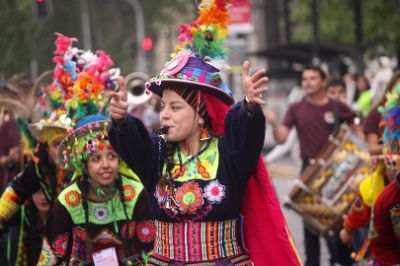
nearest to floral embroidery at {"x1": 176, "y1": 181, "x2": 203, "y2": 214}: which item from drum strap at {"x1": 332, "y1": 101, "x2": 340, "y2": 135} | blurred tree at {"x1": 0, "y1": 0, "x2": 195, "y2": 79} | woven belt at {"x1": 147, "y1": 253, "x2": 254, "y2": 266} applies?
woven belt at {"x1": 147, "y1": 253, "x2": 254, "y2": 266}

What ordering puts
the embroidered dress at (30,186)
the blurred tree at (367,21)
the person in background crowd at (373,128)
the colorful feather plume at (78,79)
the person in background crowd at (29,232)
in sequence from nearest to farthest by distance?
the colorful feather plume at (78,79) < the embroidered dress at (30,186) < the person in background crowd at (29,232) < the person in background crowd at (373,128) < the blurred tree at (367,21)

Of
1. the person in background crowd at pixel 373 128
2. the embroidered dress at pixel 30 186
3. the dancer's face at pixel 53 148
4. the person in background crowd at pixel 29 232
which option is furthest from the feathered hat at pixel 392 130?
the person in background crowd at pixel 29 232

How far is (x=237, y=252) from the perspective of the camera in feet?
17.5

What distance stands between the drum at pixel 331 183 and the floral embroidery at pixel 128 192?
3437 mm

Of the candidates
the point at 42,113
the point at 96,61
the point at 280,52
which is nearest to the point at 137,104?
the point at 42,113

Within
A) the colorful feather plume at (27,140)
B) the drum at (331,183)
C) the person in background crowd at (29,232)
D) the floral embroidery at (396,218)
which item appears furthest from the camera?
the drum at (331,183)

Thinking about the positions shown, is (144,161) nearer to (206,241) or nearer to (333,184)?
(206,241)

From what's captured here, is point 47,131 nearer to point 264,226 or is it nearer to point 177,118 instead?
point 177,118

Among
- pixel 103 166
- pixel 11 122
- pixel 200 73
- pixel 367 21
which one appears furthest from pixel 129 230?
pixel 367 21

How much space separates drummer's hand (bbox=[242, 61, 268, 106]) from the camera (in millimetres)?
4848

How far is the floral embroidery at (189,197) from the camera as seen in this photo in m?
5.23

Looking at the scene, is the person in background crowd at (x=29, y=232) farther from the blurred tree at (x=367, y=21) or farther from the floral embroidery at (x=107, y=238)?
the blurred tree at (x=367, y=21)

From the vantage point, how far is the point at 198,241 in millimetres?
5254

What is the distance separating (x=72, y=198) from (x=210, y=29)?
168 centimetres
